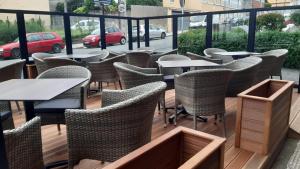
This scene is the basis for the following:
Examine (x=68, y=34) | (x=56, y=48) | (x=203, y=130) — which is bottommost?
(x=203, y=130)

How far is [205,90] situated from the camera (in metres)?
2.66

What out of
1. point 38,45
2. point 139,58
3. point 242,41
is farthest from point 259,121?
point 38,45

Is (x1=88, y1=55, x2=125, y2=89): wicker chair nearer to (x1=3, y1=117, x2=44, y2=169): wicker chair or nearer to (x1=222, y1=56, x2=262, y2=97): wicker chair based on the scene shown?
(x1=222, y1=56, x2=262, y2=97): wicker chair

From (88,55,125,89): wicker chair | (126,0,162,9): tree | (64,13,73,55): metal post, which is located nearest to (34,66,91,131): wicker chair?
(88,55,125,89): wicker chair

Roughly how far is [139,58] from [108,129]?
3.42m

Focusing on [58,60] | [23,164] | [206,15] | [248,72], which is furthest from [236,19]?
[23,164]

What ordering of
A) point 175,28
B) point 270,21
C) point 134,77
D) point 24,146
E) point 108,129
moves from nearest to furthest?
point 24,146
point 108,129
point 134,77
point 270,21
point 175,28

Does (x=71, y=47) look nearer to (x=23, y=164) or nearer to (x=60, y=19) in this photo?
(x=60, y=19)

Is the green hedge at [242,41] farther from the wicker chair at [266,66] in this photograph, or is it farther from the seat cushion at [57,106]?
the seat cushion at [57,106]

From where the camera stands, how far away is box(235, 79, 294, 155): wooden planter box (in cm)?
235

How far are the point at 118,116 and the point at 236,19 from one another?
5154 mm

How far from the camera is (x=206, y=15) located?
6.11 m

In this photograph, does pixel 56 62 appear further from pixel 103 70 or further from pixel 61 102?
pixel 61 102

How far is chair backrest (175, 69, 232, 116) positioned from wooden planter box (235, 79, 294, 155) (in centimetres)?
28
